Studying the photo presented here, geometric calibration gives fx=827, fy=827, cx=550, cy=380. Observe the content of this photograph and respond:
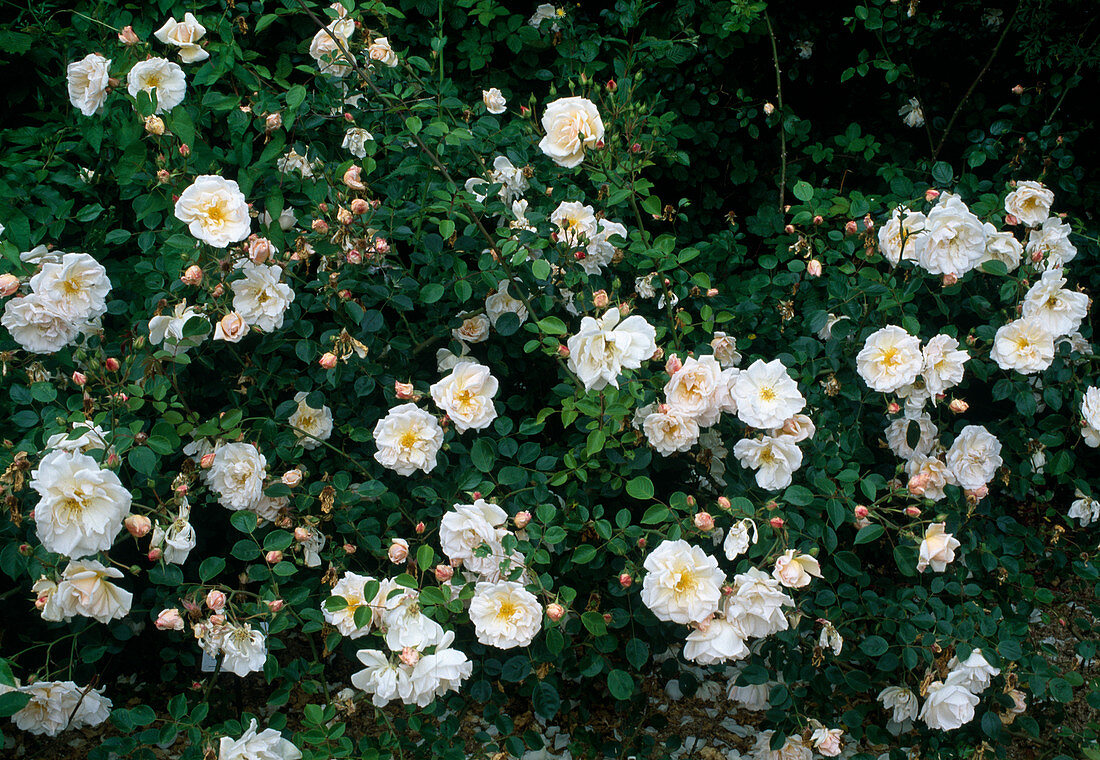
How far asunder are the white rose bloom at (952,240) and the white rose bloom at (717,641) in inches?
35.7

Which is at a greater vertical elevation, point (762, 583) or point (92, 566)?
point (762, 583)

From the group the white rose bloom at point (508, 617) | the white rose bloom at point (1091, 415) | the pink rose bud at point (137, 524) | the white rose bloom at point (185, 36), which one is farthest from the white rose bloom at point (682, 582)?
the white rose bloom at point (185, 36)

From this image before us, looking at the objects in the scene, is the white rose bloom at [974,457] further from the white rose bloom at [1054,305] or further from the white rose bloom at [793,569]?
the white rose bloom at [793,569]

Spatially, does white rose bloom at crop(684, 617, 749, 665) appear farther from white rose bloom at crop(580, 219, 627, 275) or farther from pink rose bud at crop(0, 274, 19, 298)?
pink rose bud at crop(0, 274, 19, 298)

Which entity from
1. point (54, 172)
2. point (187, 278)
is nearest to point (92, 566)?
point (187, 278)

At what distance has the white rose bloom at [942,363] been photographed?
171 centimetres

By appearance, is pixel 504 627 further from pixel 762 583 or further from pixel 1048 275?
pixel 1048 275

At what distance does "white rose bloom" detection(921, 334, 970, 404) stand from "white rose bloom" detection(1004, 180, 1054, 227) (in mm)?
580

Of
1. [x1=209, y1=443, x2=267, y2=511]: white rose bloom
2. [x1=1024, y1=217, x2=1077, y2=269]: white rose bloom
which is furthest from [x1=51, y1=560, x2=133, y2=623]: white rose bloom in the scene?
[x1=1024, y1=217, x2=1077, y2=269]: white rose bloom

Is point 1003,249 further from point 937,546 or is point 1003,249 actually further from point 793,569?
point 793,569

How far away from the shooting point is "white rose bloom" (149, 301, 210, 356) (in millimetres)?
1680

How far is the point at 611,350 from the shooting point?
1.56m

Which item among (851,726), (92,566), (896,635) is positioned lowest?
(851,726)

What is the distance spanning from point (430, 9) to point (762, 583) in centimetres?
219
